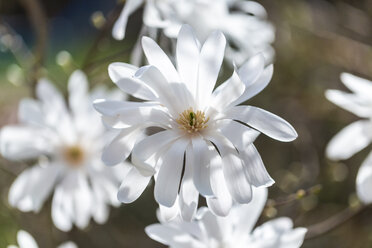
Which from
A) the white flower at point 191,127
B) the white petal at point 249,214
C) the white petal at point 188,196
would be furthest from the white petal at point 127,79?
the white petal at point 249,214

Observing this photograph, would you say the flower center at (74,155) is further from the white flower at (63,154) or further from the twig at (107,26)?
the twig at (107,26)

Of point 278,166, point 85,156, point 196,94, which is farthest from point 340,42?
point 196,94

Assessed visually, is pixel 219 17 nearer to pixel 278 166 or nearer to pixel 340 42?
pixel 278 166

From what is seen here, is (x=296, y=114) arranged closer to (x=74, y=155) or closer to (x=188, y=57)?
(x=74, y=155)

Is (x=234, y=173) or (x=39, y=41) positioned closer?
(x=234, y=173)

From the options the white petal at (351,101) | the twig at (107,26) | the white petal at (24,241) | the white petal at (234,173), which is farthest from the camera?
the twig at (107,26)

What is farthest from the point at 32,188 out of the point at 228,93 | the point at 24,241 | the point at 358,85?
the point at 358,85
